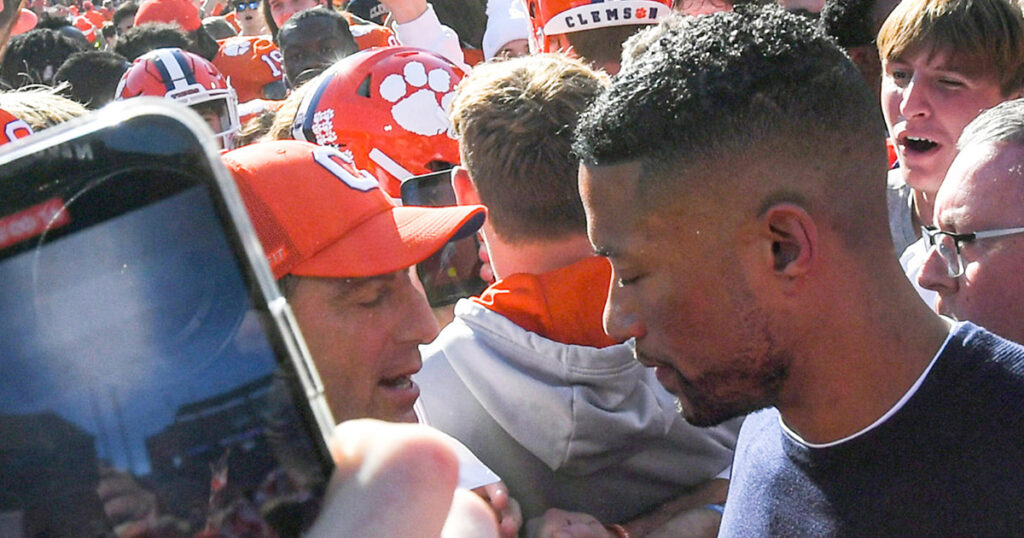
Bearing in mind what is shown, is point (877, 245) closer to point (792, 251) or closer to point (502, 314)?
point (792, 251)

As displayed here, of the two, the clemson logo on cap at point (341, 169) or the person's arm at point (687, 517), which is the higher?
the clemson logo on cap at point (341, 169)

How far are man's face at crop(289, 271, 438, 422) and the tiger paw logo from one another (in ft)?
5.67

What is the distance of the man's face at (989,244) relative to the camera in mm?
2076

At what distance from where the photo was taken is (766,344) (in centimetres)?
165

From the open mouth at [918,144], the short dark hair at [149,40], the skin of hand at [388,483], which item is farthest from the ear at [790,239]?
the short dark hair at [149,40]

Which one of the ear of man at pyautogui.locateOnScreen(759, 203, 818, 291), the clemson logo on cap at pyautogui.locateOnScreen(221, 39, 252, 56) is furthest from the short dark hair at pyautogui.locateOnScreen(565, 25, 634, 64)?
the clemson logo on cap at pyautogui.locateOnScreen(221, 39, 252, 56)

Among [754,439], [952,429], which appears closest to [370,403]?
[754,439]

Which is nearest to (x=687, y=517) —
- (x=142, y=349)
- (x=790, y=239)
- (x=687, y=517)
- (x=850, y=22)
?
(x=687, y=517)

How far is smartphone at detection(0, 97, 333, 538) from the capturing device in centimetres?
74

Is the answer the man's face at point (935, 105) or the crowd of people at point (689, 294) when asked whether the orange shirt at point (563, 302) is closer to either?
the crowd of people at point (689, 294)

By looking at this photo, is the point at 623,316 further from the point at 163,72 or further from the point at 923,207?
the point at 163,72

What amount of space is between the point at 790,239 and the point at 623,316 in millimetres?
304

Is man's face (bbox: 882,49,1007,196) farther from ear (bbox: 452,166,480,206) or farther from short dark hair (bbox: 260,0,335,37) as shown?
short dark hair (bbox: 260,0,335,37)

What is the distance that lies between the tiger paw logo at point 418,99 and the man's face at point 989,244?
199cm
